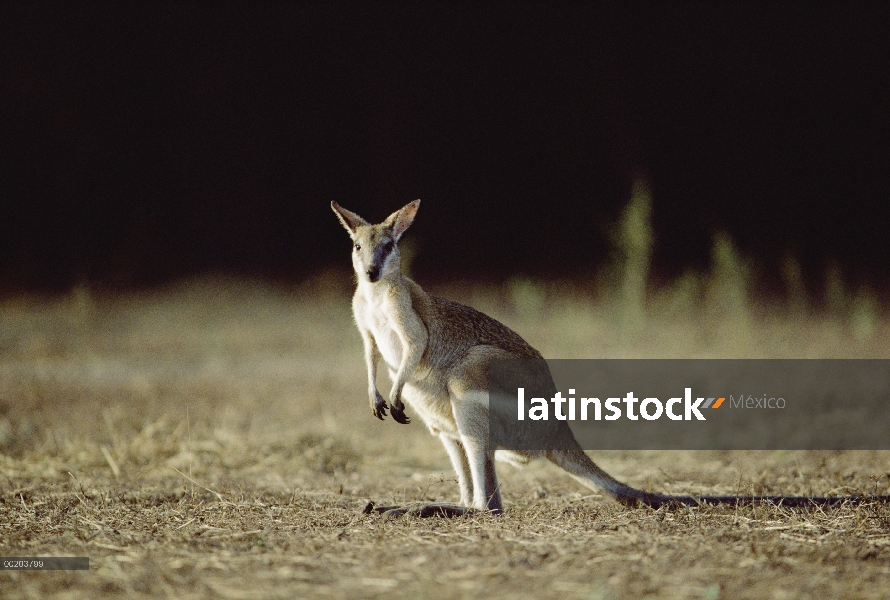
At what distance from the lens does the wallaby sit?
3713 millimetres

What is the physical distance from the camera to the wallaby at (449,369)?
3.71 metres

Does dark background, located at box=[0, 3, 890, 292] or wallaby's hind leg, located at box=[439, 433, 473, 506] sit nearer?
wallaby's hind leg, located at box=[439, 433, 473, 506]

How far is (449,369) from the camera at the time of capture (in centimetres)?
391

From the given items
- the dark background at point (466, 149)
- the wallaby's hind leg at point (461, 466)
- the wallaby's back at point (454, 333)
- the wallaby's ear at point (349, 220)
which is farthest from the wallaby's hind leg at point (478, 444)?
the dark background at point (466, 149)

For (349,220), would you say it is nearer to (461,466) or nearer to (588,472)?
(461,466)

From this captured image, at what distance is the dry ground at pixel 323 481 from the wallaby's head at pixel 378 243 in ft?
3.59

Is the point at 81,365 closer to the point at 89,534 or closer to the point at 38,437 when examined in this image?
the point at 38,437

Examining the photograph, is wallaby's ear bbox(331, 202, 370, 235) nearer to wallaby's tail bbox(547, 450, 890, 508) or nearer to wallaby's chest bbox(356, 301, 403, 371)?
wallaby's chest bbox(356, 301, 403, 371)

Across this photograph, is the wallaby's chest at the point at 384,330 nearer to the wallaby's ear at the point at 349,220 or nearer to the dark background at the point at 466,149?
the wallaby's ear at the point at 349,220

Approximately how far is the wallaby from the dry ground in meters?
0.20

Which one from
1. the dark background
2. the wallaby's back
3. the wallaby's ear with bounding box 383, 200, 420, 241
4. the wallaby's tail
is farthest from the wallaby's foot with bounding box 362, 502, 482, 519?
the dark background

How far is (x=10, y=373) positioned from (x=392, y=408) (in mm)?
4828

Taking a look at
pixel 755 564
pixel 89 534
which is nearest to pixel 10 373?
pixel 89 534

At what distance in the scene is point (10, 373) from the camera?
7.19 m
